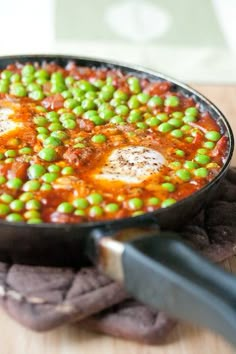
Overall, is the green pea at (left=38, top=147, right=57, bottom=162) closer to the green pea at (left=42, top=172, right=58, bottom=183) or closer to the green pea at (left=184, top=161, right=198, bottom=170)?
the green pea at (left=42, top=172, right=58, bottom=183)

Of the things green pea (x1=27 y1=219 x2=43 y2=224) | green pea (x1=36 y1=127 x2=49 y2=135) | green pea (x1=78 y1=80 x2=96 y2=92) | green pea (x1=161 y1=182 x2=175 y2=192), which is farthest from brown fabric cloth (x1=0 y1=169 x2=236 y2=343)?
green pea (x1=78 y1=80 x2=96 y2=92)

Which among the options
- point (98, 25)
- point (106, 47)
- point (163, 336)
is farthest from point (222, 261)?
point (98, 25)

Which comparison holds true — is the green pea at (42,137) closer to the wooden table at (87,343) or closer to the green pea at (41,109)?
the green pea at (41,109)

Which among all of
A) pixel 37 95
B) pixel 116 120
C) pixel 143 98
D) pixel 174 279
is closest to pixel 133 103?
pixel 143 98

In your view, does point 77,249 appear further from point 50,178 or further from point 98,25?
point 98,25

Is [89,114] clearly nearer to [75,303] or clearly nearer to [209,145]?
[209,145]

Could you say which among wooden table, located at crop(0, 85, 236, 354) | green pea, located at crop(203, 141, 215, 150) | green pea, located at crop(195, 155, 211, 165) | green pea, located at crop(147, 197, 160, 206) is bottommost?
wooden table, located at crop(0, 85, 236, 354)

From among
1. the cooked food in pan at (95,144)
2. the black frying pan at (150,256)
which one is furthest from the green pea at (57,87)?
the black frying pan at (150,256)
